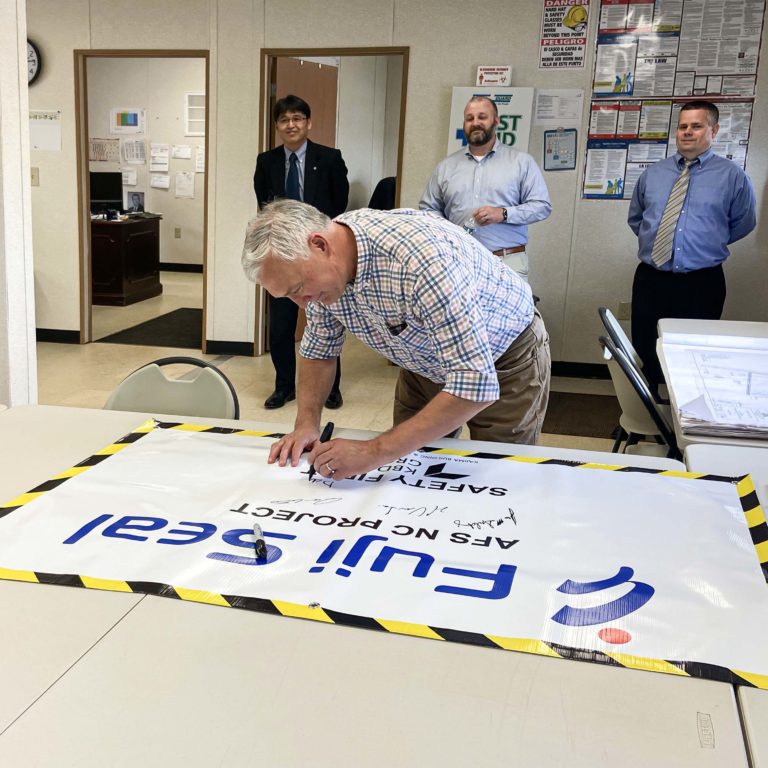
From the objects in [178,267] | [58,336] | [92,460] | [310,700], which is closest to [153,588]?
[310,700]

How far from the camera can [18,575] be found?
1267 mm

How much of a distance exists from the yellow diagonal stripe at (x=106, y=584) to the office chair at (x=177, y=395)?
1032 millimetres

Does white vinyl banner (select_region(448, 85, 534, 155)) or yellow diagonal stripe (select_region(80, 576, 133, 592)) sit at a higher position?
white vinyl banner (select_region(448, 85, 534, 155))

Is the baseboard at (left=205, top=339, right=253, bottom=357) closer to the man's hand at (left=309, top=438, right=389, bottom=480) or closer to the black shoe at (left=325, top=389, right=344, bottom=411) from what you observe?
the black shoe at (left=325, top=389, right=344, bottom=411)

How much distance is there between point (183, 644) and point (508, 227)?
12.1ft

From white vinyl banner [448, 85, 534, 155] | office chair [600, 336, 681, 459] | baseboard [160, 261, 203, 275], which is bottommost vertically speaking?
baseboard [160, 261, 203, 275]

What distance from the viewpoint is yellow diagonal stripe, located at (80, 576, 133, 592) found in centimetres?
123

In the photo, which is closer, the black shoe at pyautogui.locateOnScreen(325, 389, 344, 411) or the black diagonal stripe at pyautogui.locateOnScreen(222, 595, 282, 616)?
the black diagonal stripe at pyautogui.locateOnScreen(222, 595, 282, 616)

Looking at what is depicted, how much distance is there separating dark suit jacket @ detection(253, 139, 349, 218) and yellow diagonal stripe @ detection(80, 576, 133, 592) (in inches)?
145

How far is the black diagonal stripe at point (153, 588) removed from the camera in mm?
1225

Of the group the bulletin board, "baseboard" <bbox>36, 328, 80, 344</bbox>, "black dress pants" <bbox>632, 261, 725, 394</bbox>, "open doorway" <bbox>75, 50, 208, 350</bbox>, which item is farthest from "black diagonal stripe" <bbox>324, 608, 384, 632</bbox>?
"open doorway" <bbox>75, 50, 208, 350</bbox>

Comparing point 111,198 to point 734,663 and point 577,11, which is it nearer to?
point 577,11

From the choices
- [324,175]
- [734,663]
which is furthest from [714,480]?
[324,175]

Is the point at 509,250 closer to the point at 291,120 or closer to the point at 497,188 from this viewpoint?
the point at 497,188
